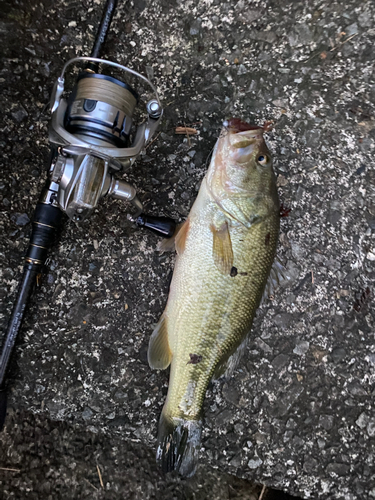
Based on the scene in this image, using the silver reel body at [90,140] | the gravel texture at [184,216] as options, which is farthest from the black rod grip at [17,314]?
the silver reel body at [90,140]

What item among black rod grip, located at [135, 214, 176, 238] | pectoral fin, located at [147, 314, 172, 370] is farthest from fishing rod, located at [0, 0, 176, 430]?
pectoral fin, located at [147, 314, 172, 370]

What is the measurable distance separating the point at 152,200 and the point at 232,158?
2.05 ft

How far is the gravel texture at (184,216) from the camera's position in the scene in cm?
220

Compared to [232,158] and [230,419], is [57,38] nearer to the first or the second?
[232,158]

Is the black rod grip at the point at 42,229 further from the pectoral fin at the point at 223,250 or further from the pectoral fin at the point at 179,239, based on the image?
the pectoral fin at the point at 223,250

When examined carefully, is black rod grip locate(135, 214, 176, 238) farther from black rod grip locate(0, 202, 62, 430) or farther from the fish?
black rod grip locate(0, 202, 62, 430)

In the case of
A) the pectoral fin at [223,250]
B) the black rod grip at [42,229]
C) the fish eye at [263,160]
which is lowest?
the black rod grip at [42,229]

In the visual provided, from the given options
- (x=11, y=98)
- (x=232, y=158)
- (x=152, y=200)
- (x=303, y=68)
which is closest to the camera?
(x=232, y=158)

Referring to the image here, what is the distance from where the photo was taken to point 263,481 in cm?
227

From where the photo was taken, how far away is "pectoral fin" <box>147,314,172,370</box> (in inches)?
81.4

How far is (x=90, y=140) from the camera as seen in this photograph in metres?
1.73

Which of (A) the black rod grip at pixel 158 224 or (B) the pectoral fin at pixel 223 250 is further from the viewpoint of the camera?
(A) the black rod grip at pixel 158 224

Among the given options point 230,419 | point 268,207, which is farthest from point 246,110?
point 230,419

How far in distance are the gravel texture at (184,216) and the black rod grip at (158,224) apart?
26 centimetres
